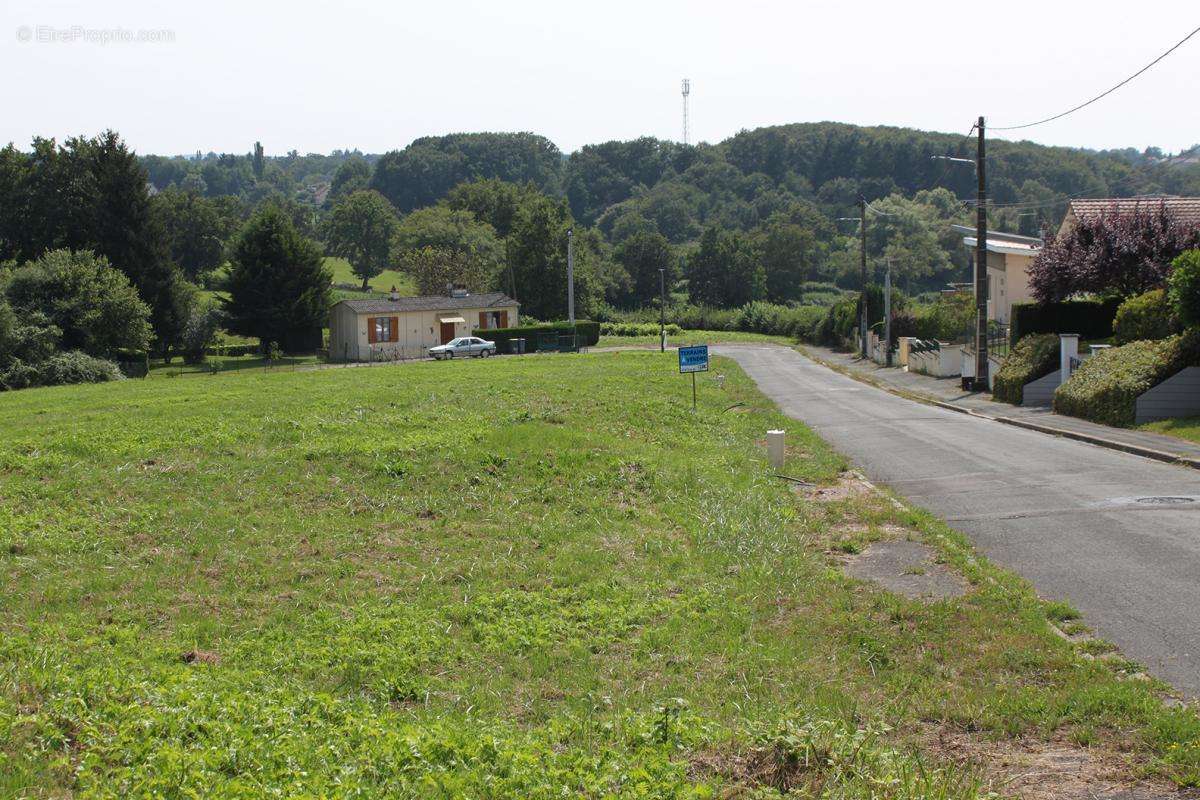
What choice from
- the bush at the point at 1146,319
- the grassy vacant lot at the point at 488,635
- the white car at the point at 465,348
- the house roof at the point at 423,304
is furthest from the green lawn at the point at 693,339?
the grassy vacant lot at the point at 488,635

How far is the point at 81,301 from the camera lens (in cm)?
5303

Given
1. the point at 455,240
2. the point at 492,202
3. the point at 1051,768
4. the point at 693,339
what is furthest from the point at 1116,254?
the point at 492,202

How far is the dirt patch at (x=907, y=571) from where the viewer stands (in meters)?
10.7

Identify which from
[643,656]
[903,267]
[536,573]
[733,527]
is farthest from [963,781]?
[903,267]

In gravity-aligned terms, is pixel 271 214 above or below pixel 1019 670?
above

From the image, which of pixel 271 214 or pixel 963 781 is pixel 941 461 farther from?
pixel 271 214

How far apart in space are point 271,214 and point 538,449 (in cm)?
5592

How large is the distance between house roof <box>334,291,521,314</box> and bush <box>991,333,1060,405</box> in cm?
4356

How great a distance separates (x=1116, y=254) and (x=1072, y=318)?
2637 mm

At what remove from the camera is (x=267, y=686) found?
7.74 metres

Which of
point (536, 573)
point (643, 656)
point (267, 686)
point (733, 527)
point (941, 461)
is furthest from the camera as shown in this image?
point (941, 461)

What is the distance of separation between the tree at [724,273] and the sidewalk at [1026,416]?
72440mm

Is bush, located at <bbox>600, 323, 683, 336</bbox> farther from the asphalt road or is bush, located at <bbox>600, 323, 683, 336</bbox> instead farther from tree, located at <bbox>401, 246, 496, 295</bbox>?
the asphalt road

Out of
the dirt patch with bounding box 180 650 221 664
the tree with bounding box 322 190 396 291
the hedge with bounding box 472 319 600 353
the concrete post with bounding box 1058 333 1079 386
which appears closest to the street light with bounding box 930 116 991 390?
the concrete post with bounding box 1058 333 1079 386
